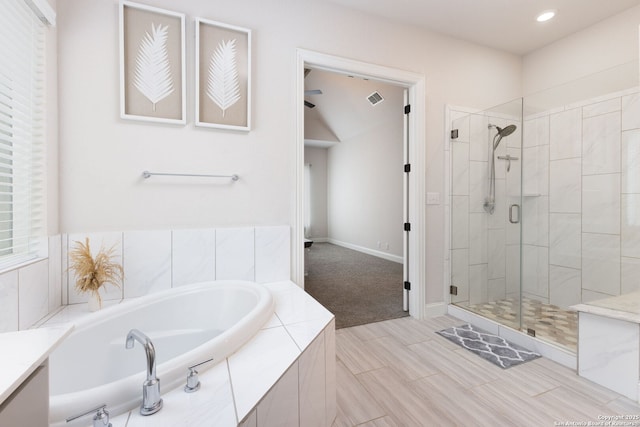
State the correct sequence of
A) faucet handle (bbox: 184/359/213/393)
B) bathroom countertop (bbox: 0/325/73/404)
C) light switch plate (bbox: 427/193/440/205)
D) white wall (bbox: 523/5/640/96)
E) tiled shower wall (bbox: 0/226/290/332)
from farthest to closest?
1. light switch plate (bbox: 427/193/440/205)
2. white wall (bbox: 523/5/640/96)
3. tiled shower wall (bbox: 0/226/290/332)
4. faucet handle (bbox: 184/359/213/393)
5. bathroom countertop (bbox: 0/325/73/404)

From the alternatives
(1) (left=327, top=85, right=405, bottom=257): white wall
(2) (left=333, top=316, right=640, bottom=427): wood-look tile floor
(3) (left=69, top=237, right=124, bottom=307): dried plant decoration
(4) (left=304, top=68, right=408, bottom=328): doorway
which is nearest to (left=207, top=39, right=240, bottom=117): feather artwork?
(3) (left=69, top=237, right=124, bottom=307): dried plant decoration

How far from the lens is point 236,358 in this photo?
1.13 metres

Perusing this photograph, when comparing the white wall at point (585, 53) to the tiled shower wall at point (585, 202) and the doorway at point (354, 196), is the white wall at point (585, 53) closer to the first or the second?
the tiled shower wall at point (585, 202)

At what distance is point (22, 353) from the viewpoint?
54 centimetres

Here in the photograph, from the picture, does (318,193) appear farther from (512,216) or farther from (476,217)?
(512,216)

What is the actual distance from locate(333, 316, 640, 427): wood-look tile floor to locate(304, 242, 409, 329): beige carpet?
59cm

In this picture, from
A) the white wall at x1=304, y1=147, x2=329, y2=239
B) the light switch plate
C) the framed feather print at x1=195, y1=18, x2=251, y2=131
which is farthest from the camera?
the white wall at x1=304, y1=147, x2=329, y2=239

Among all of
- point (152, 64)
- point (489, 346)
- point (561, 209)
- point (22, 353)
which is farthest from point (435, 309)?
point (152, 64)

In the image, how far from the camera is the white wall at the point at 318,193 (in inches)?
306

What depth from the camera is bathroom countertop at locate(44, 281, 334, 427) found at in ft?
2.65

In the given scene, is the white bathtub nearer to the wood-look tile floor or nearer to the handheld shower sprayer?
the wood-look tile floor

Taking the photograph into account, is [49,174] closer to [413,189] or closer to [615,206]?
[413,189]

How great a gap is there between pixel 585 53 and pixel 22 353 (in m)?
4.13

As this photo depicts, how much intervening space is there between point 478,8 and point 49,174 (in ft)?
10.6
